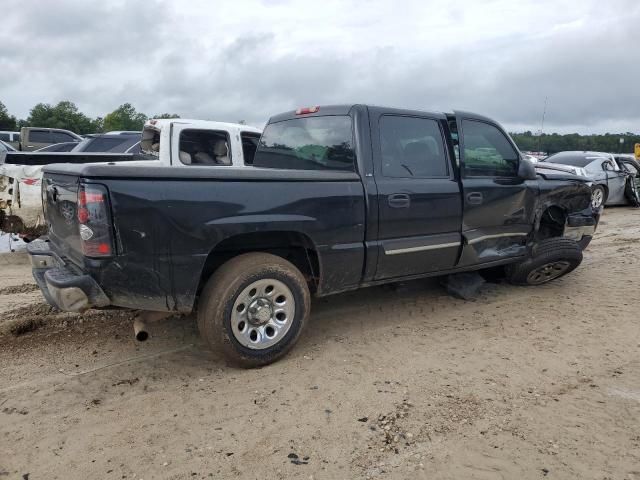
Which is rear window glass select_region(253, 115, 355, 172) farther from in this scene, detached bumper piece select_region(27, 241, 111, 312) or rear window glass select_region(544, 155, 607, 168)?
rear window glass select_region(544, 155, 607, 168)

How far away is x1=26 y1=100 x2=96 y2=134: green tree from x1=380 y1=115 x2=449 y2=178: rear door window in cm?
5493

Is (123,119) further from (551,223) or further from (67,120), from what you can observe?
(551,223)

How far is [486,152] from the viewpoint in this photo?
15.6ft

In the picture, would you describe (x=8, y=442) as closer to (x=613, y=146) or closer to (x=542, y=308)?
(x=542, y=308)

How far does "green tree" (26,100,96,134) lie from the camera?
172 feet

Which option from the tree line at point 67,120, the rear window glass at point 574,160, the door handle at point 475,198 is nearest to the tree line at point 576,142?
the rear window glass at point 574,160

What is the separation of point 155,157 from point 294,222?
4.01 m

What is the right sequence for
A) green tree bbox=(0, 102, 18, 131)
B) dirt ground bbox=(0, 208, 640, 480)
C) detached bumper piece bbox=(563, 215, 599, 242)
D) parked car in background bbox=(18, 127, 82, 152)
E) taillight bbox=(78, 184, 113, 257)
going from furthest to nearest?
green tree bbox=(0, 102, 18, 131) < parked car in background bbox=(18, 127, 82, 152) < detached bumper piece bbox=(563, 215, 599, 242) < taillight bbox=(78, 184, 113, 257) < dirt ground bbox=(0, 208, 640, 480)

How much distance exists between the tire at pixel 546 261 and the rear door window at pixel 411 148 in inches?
61.6

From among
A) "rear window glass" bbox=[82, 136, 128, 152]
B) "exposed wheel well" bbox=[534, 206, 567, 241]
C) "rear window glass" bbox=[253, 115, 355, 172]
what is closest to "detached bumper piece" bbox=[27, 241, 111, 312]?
"rear window glass" bbox=[253, 115, 355, 172]

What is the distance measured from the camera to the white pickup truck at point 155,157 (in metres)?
6.22

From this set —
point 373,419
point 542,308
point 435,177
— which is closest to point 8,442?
point 373,419

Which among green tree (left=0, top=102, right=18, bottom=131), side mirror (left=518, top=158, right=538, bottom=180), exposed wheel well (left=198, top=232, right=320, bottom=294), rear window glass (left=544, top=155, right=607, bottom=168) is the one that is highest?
green tree (left=0, top=102, right=18, bottom=131)

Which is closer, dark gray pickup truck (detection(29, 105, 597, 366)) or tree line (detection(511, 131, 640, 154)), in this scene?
dark gray pickup truck (detection(29, 105, 597, 366))
